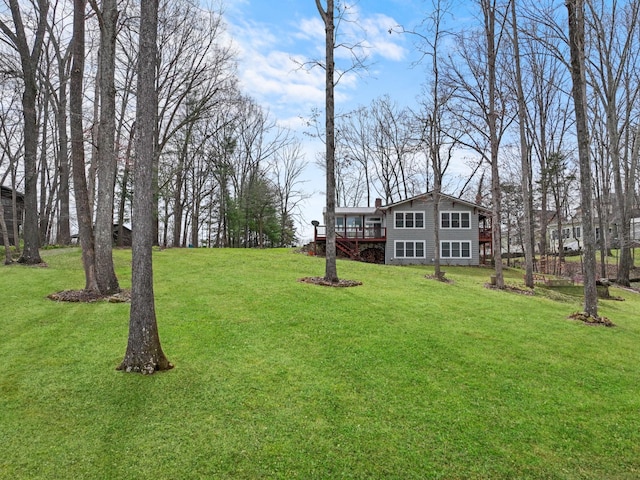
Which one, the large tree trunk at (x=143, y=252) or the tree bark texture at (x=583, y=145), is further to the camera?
the tree bark texture at (x=583, y=145)

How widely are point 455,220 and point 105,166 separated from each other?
2287cm

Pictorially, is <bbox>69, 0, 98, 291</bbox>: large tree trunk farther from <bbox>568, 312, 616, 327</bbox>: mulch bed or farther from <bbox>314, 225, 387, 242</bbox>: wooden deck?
<bbox>314, 225, 387, 242</bbox>: wooden deck

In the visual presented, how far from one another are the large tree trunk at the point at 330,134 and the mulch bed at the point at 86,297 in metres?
5.24

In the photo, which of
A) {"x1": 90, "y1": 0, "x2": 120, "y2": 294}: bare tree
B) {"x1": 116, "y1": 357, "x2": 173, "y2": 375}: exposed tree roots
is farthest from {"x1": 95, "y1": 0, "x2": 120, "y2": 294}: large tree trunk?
{"x1": 116, "y1": 357, "x2": 173, "y2": 375}: exposed tree roots

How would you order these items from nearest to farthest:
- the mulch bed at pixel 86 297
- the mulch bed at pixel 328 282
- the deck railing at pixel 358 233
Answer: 1. the mulch bed at pixel 86 297
2. the mulch bed at pixel 328 282
3. the deck railing at pixel 358 233

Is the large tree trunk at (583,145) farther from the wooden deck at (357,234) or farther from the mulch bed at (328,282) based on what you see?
the wooden deck at (357,234)

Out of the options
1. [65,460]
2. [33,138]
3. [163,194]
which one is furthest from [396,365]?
[163,194]

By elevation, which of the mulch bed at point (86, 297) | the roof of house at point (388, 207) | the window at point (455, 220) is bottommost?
the mulch bed at point (86, 297)

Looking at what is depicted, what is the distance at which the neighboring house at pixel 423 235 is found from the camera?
26578 millimetres

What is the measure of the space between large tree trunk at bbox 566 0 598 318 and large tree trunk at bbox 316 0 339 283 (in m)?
5.95

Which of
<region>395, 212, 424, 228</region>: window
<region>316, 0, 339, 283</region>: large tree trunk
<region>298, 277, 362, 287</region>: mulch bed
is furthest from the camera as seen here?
<region>395, 212, 424, 228</region>: window

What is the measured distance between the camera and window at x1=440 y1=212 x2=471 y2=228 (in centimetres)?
2667

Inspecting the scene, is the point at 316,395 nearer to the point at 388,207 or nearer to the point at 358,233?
the point at 388,207

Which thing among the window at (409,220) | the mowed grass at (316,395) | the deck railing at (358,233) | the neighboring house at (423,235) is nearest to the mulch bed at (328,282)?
the mowed grass at (316,395)
